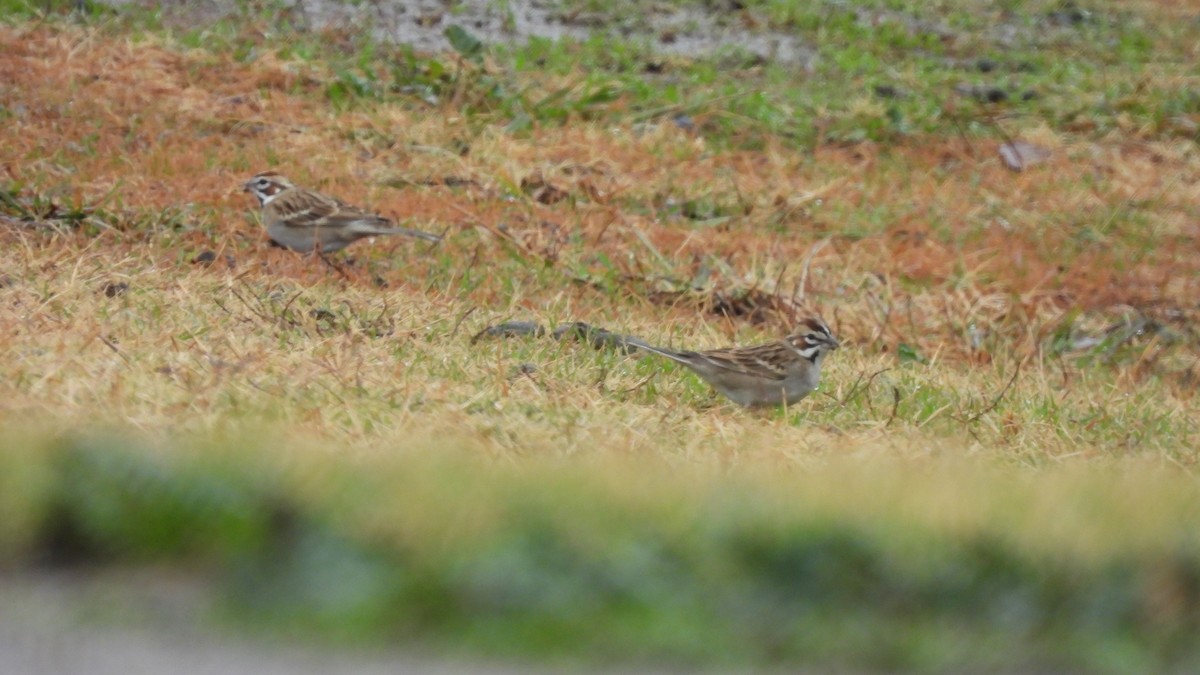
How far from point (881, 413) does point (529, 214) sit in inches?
208

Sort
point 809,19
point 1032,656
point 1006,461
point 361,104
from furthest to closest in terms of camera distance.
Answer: point 809,19 → point 361,104 → point 1006,461 → point 1032,656

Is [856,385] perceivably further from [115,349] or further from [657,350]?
[115,349]

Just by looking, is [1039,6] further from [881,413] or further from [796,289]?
[881,413]

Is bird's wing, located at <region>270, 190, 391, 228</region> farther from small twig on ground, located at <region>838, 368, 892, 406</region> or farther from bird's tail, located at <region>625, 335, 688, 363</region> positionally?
small twig on ground, located at <region>838, 368, 892, 406</region>

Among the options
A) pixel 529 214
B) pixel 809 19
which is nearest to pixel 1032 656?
pixel 529 214

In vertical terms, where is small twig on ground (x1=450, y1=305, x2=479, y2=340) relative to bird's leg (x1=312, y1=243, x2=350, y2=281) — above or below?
above

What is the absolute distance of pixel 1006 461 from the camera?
6.30 m

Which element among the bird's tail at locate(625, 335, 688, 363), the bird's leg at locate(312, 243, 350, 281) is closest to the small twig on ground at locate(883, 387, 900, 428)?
the bird's tail at locate(625, 335, 688, 363)

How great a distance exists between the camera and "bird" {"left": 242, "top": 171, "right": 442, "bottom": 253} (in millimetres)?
9789

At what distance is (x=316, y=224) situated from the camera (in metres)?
9.76

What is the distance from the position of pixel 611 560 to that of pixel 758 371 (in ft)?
13.1

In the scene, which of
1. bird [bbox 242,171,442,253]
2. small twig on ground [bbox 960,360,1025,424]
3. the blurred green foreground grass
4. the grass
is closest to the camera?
the blurred green foreground grass

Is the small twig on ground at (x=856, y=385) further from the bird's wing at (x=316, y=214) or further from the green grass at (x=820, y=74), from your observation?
the green grass at (x=820, y=74)

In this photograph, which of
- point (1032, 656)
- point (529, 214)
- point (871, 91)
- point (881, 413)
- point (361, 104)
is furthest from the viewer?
point (871, 91)
